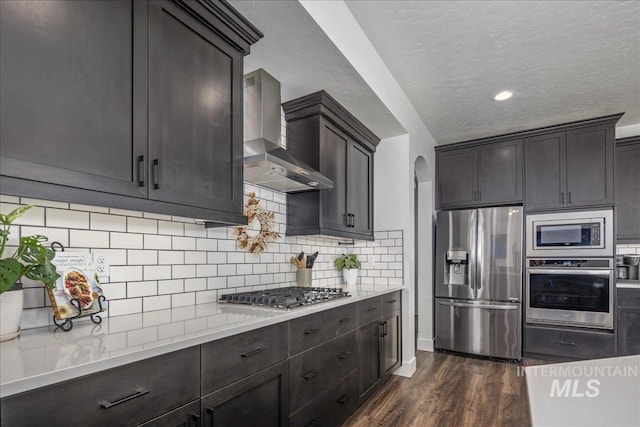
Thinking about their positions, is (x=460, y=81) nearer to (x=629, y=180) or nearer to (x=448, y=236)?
(x=448, y=236)

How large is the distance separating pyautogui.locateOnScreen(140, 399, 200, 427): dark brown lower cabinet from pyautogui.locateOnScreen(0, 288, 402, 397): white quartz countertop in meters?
0.21

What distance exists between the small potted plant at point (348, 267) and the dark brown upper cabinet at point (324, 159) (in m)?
0.44

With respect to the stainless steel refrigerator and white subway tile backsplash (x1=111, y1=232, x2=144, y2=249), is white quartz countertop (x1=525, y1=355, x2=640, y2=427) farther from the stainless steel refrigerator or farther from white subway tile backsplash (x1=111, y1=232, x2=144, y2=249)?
the stainless steel refrigerator

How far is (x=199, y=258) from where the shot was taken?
199 cm

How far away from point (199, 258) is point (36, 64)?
3.96ft

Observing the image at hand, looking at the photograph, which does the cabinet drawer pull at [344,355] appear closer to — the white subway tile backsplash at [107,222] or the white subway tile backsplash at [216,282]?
the white subway tile backsplash at [216,282]

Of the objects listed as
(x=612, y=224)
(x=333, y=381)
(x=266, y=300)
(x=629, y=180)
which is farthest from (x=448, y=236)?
(x=266, y=300)

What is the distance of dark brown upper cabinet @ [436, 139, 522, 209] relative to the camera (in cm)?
420

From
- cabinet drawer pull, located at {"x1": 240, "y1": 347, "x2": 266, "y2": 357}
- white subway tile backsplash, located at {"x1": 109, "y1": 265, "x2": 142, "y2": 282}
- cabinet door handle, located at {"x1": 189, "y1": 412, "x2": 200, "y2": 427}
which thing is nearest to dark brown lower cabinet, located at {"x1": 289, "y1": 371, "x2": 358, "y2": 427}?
cabinet drawer pull, located at {"x1": 240, "y1": 347, "x2": 266, "y2": 357}

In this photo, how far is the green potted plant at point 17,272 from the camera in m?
1.04

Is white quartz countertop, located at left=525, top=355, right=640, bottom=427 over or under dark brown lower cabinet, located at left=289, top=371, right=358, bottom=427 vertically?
over

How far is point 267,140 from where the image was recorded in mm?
2291

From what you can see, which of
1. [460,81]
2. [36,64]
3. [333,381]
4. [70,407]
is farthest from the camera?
[460,81]

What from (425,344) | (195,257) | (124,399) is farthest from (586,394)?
(425,344)
